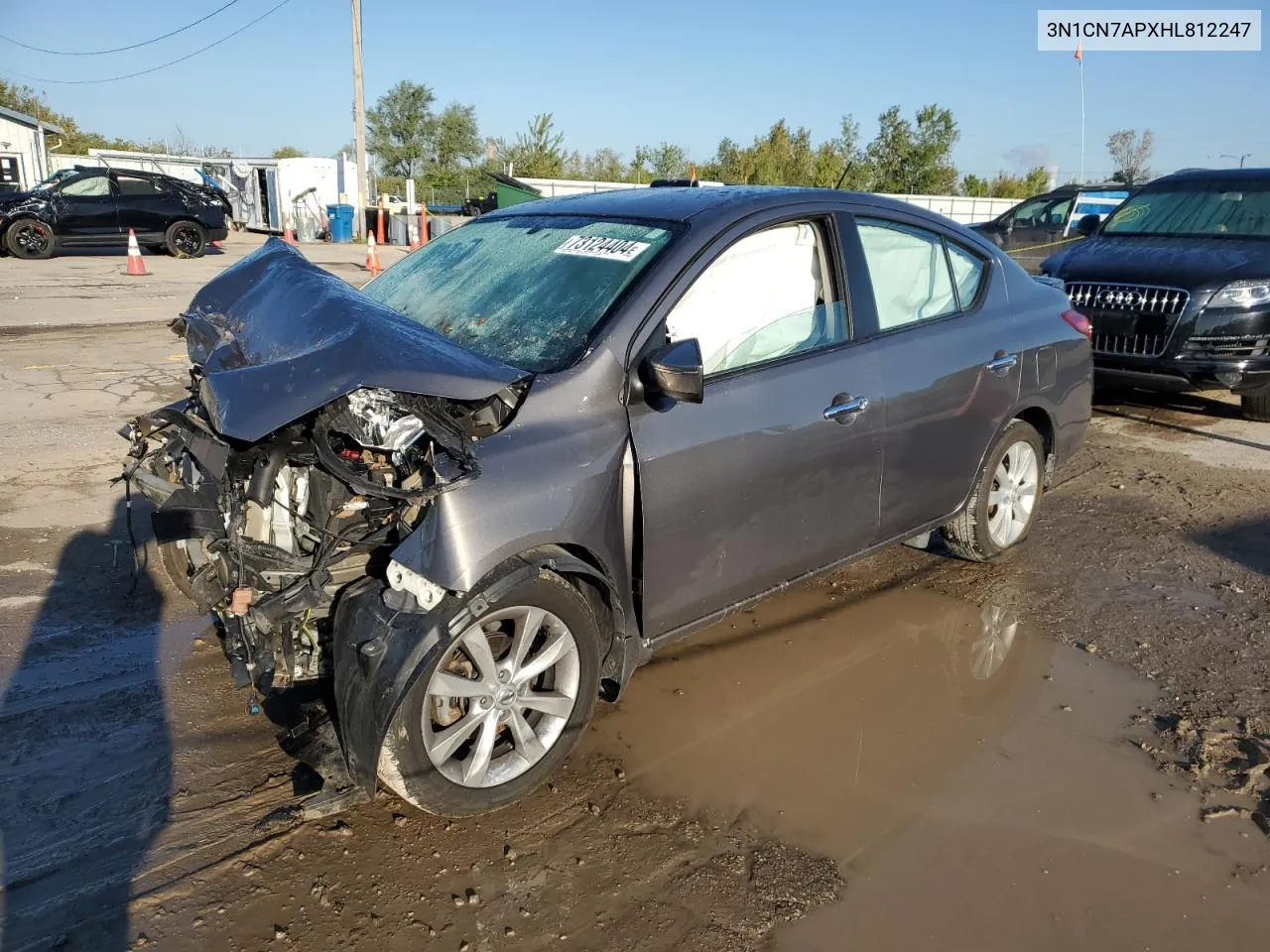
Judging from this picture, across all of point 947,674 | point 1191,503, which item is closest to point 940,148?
point 1191,503

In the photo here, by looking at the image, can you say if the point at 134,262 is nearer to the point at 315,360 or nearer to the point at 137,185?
the point at 137,185

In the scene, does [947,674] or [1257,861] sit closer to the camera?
[1257,861]

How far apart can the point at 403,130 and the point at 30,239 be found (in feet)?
116

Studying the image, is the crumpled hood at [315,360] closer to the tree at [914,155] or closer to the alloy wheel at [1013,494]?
the alloy wheel at [1013,494]

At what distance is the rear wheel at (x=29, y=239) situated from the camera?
727 inches

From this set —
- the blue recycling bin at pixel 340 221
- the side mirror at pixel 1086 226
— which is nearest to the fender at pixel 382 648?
the side mirror at pixel 1086 226

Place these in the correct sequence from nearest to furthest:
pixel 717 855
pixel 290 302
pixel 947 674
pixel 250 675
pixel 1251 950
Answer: pixel 1251 950 → pixel 717 855 → pixel 250 675 → pixel 290 302 → pixel 947 674

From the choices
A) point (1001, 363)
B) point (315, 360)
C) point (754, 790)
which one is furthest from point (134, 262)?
point (754, 790)

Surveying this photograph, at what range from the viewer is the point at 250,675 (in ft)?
9.87

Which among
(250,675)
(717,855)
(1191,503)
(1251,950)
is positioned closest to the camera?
(1251,950)

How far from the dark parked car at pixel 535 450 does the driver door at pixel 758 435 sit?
1cm

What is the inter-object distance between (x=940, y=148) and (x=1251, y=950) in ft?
140

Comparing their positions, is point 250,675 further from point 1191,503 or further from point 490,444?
point 1191,503

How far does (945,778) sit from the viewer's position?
3.16 metres
